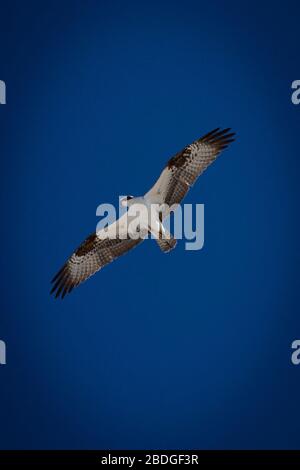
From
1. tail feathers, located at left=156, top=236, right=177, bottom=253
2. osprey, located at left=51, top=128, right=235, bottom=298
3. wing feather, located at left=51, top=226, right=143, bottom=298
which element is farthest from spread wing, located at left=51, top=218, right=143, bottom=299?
tail feathers, located at left=156, top=236, right=177, bottom=253

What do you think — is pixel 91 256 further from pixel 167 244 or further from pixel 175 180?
pixel 175 180

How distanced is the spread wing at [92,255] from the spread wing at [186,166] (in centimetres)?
85

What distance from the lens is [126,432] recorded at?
22500 mm

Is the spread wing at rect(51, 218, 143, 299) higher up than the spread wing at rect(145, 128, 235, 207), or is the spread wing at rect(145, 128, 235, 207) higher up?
the spread wing at rect(145, 128, 235, 207)

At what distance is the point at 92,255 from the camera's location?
35.9 ft

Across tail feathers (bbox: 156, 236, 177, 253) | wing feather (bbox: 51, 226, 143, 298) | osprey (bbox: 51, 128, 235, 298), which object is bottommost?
tail feathers (bbox: 156, 236, 177, 253)

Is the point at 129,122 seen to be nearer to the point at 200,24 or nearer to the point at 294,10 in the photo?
the point at 294,10

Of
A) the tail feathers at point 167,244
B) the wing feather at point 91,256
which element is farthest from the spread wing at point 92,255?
the tail feathers at point 167,244

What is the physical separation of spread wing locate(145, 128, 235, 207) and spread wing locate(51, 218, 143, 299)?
85 centimetres

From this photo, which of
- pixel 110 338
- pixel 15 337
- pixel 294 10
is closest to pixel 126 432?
pixel 110 338

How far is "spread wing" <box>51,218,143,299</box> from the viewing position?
10828 millimetres

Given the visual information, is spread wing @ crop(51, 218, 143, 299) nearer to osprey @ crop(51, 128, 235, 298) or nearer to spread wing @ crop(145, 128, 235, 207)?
osprey @ crop(51, 128, 235, 298)

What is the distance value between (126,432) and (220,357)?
4204 millimetres

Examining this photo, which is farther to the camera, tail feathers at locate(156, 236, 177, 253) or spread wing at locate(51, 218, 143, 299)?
spread wing at locate(51, 218, 143, 299)
